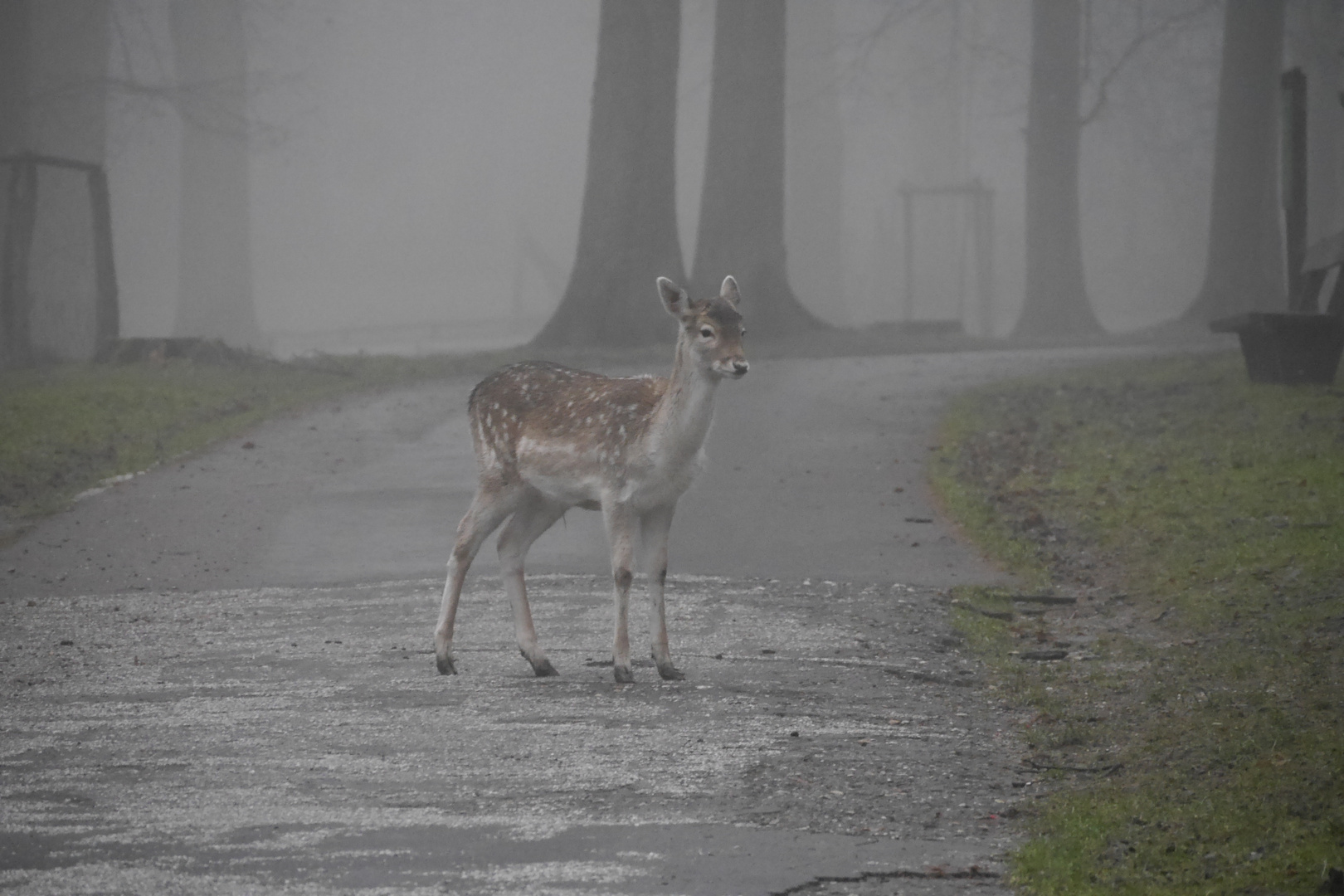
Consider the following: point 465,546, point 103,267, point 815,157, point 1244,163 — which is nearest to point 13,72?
point 103,267

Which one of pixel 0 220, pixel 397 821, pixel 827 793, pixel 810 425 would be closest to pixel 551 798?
pixel 397 821

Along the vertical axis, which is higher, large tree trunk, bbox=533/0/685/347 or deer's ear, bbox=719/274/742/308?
large tree trunk, bbox=533/0/685/347

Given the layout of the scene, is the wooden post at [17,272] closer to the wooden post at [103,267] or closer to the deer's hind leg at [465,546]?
the wooden post at [103,267]

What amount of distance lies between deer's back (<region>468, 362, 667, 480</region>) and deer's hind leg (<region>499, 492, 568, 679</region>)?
12.2 inches

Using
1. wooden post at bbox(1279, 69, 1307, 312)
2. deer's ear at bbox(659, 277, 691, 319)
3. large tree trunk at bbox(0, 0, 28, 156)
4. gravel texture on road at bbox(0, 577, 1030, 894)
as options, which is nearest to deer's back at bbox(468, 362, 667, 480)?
deer's ear at bbox(659, 277, 691, 319)

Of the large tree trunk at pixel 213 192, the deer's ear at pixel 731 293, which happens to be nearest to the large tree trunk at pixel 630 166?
the deer's ear at pixel 731 293

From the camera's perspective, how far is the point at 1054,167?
3978 centimetres

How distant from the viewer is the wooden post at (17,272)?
85.1 ft

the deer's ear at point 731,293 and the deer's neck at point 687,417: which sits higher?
the deer's ear at point 731,293

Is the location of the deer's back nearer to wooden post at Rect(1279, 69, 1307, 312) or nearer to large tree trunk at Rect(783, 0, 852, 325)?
wooden post at Rect(1279, 69, 1307, 312)

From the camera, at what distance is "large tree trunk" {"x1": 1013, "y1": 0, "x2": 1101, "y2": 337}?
3859cm

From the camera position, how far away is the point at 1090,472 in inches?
568

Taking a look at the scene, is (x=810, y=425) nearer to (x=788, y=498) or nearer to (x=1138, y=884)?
(x=788, y=498)

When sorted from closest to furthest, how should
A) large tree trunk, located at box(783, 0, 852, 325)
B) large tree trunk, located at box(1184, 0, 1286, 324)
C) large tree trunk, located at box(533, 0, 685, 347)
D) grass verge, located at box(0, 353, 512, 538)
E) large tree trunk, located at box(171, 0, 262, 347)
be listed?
1. grass verge, located at box(0, 353, 512, 538)
2. large tree trunk, located at box(533, 0, 685, 347)
3. large tree trunk, located at box(1184, 0, 1286, 324)
4. large tree trunk, located at box(171, 0, 262, 347)
5. large tree trunk, located at box(783, 0, 852, 325)
